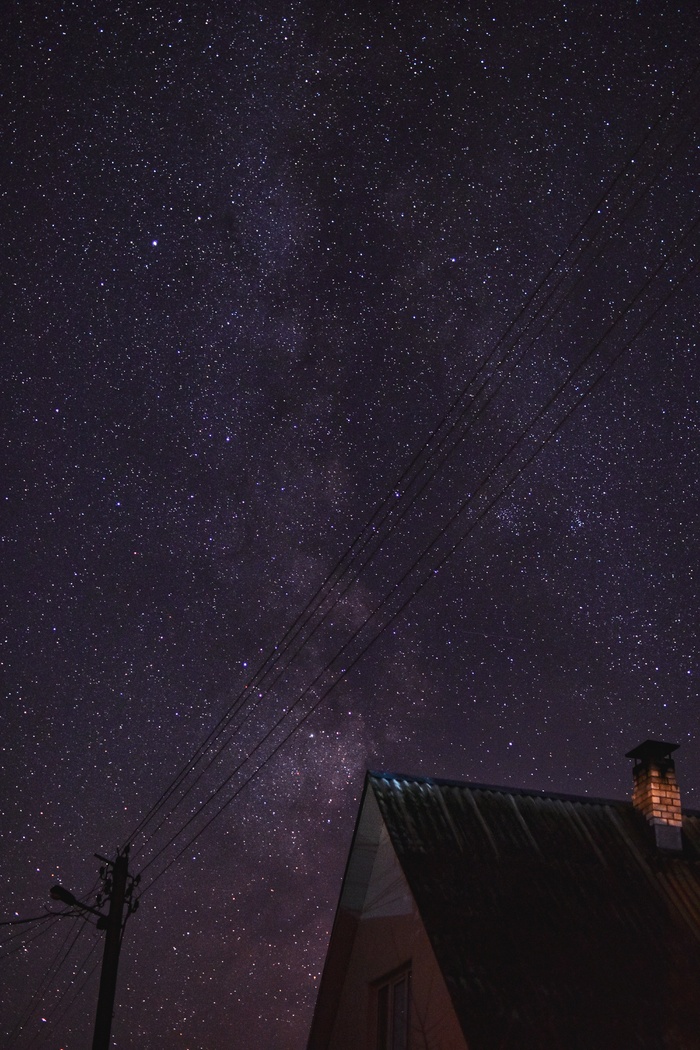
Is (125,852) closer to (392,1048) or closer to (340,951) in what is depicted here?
(340,951)

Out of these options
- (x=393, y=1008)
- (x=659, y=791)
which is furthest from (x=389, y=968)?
(x=659, y=791)

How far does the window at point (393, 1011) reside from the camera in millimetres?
12320

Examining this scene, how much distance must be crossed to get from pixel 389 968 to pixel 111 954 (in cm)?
692

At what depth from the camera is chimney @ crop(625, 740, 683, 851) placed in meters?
15.9

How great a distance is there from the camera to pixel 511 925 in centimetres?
1211

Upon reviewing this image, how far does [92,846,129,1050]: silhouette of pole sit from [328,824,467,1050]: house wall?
4.76 m

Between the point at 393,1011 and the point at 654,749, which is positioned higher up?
the point at 654,749

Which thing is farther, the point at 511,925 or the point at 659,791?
the point at 659,791

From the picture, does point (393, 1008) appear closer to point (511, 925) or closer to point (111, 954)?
point (511, 925)

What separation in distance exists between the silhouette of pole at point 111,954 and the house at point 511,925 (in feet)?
14.5

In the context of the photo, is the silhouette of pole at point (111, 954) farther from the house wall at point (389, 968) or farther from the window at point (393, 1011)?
the window at point (393, 1011)

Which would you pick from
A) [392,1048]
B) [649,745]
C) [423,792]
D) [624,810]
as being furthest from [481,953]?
[649,745]

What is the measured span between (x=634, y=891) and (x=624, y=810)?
2.66m

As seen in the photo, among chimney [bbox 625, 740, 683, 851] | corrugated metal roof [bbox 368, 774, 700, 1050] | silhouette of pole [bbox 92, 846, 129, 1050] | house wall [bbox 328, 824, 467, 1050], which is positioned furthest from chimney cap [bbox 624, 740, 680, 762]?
silhouette of pole [bbox 92, 846, 129, 1050]
